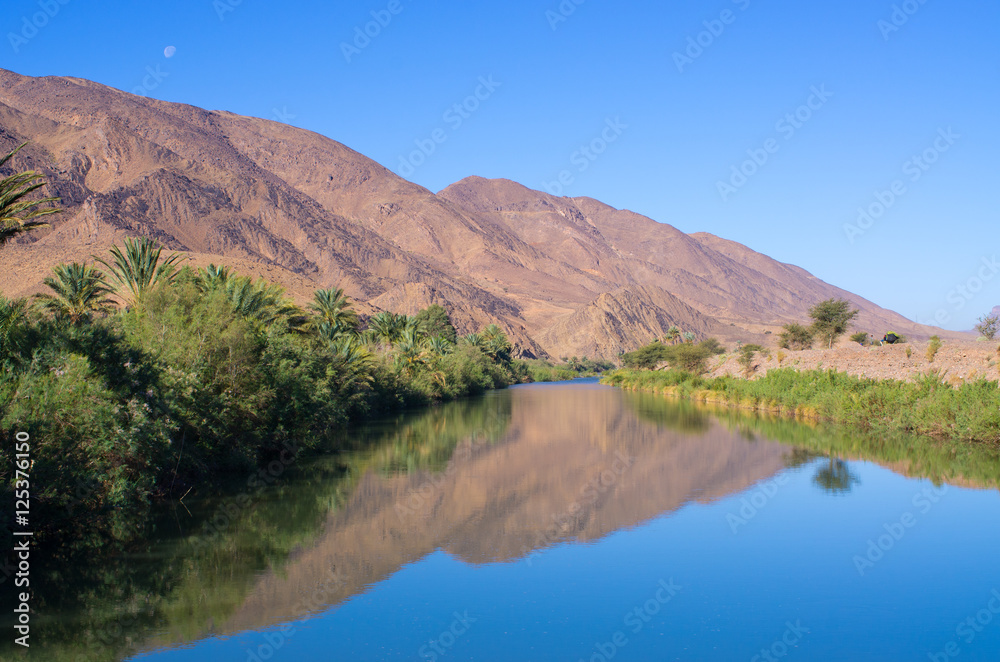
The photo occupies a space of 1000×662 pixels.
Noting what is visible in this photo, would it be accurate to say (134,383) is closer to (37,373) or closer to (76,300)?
(37,373)

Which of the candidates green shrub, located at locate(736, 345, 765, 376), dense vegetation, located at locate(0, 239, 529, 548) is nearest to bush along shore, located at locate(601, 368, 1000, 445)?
green shrub, located at locate(736, 345, 765, 376)

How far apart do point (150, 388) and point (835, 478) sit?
19391 millimetres

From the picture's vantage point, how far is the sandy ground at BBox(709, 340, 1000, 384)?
36812 millimetres

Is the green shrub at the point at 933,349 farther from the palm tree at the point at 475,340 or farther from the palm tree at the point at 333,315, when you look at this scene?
the palm tree at the point at 475,340

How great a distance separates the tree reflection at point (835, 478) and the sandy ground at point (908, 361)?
13.4 meters

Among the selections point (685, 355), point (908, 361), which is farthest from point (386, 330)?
point (685, 355)

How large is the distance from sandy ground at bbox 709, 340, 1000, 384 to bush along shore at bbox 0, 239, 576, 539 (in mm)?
29235

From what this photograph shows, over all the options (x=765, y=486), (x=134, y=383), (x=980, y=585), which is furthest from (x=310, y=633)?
(x=765, y=486)

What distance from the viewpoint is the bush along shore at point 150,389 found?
13320 mm

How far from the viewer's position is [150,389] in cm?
1641

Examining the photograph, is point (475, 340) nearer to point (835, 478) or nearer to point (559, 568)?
point (835, 478)

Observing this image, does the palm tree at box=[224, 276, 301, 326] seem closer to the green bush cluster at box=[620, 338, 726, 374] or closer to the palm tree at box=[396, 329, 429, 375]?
the palm tree at box=[396, 329, 429, 375]

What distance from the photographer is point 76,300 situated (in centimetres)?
3141

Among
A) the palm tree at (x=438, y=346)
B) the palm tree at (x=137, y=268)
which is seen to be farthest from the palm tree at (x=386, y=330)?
Answer: the palm tree at (x=137, y=268)
